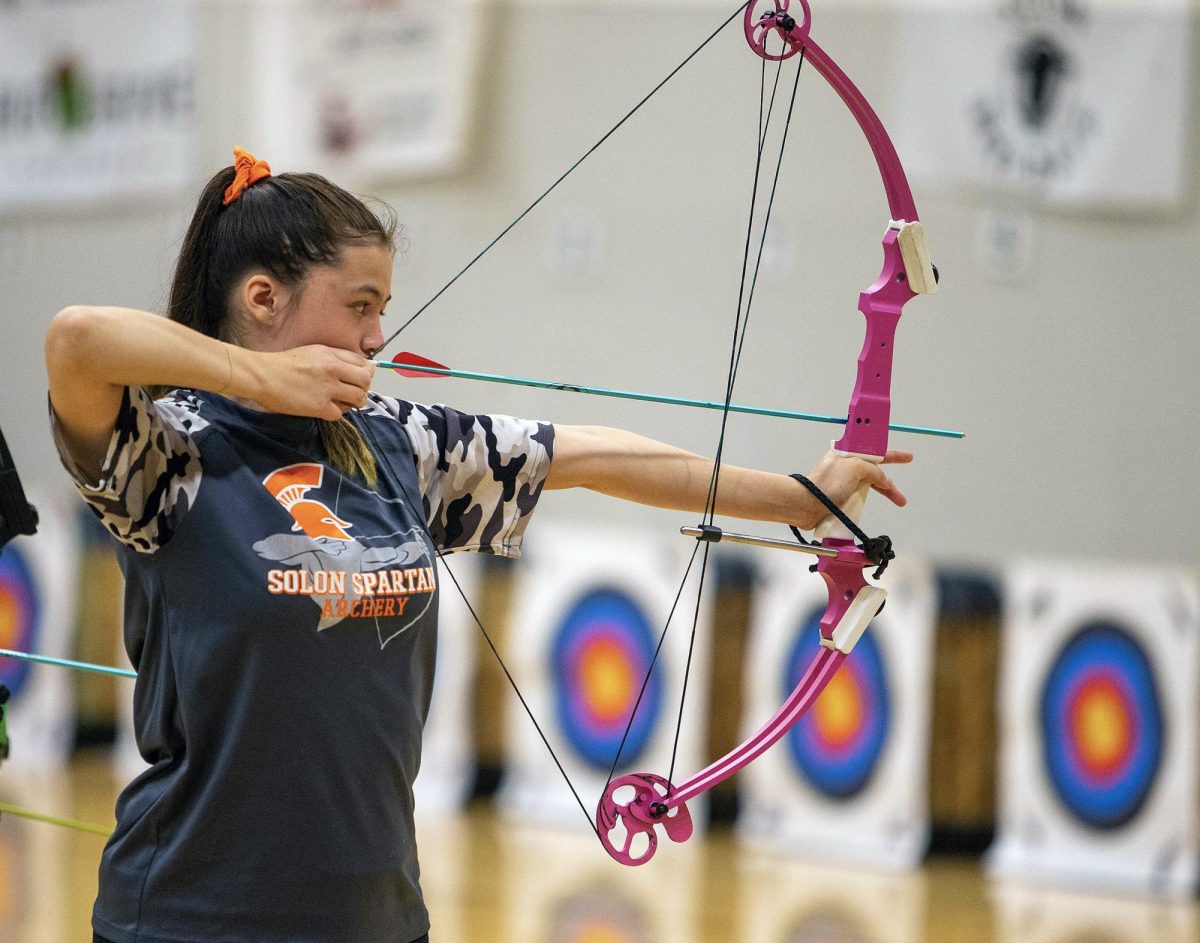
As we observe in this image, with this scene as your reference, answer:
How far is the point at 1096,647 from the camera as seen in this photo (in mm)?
3686

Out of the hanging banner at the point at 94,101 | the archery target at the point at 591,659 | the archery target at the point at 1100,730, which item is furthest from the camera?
the hanging banner at the point at 94,101

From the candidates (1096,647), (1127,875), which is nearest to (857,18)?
(1096,647)

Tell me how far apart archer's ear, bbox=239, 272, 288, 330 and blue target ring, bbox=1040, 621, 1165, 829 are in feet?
9.45

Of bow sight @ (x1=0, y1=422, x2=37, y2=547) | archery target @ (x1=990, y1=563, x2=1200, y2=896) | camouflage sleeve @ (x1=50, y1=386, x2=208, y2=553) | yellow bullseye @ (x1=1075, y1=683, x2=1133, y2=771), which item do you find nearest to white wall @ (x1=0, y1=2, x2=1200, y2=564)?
archery target @ (x1=990, y1=563, x2=1200, y2=896)

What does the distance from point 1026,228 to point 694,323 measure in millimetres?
906

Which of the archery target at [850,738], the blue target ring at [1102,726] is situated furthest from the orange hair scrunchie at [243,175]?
the blue target ring at [1102,726]

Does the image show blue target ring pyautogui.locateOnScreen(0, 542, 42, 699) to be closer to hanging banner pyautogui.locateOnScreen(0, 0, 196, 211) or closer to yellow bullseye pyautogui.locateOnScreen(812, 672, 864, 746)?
hanging banner pyautogui.locateOnScreen(0, 0, 196, 211)

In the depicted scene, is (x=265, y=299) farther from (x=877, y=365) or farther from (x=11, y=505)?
(x=877, y=365)

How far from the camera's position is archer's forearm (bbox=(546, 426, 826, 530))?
4.60ft

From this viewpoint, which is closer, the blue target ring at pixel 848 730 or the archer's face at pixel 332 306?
the archer's face at pixel 332 306

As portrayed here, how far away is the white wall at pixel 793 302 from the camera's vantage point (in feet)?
12.3

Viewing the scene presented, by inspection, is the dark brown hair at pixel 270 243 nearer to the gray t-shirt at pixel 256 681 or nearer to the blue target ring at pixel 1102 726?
the gray t-shirt at pixel 256 681

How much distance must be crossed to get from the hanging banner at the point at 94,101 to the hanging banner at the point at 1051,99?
7.84 ft

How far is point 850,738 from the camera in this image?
381cm
